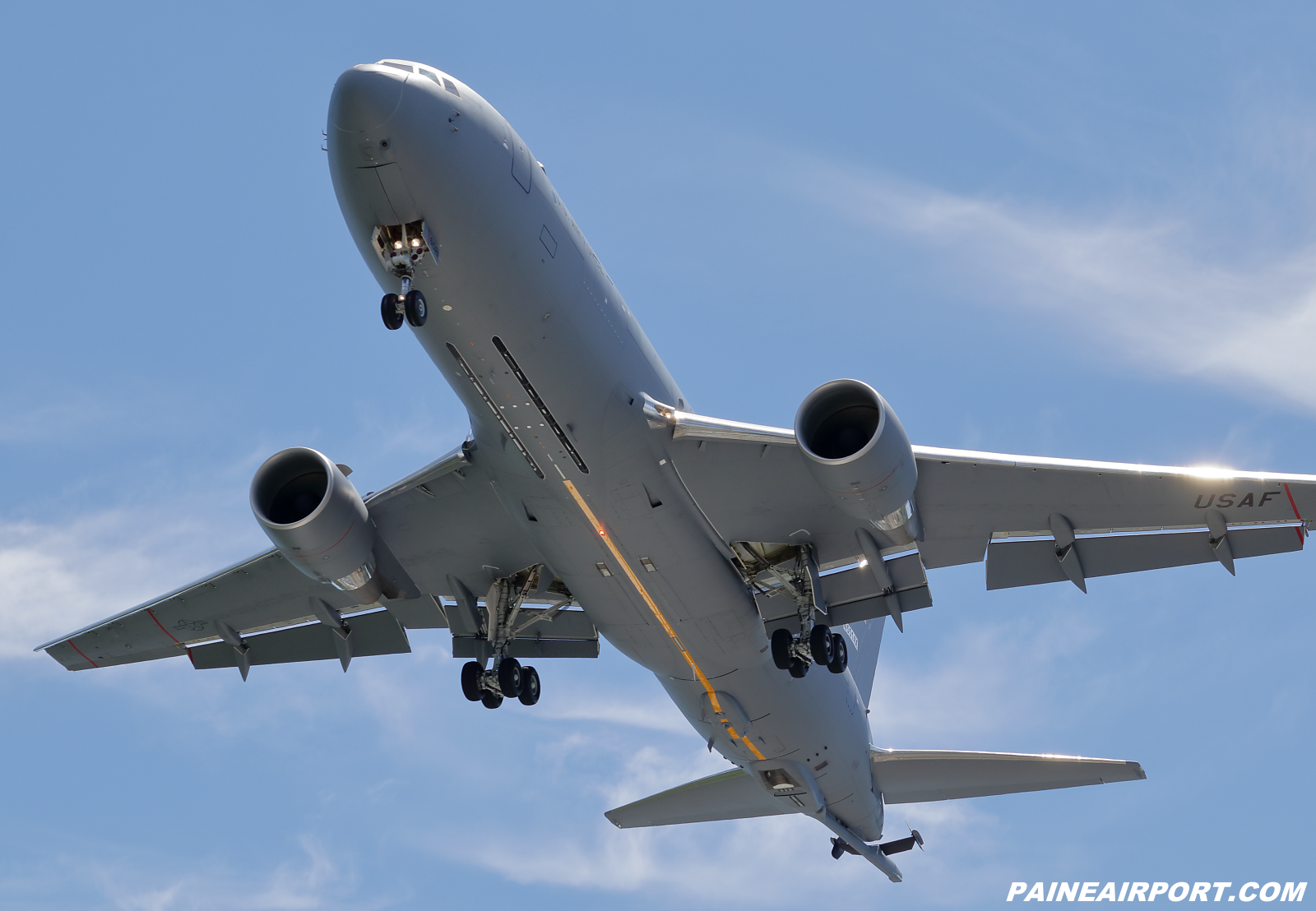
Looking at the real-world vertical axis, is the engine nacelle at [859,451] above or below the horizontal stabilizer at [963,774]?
above

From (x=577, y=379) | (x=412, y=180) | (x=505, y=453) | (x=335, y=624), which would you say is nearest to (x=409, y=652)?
(x=335, y=624)

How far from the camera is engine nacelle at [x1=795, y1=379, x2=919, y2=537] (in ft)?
51.3

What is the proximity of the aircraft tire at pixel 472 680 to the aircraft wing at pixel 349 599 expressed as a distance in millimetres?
1242

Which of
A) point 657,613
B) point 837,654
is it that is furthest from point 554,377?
point 837,654

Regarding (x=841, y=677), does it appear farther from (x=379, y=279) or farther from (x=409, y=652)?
(x=379, y=279)

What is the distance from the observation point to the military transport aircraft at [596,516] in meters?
14.8

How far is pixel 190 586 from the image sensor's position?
2152 cm

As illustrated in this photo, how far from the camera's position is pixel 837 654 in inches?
767

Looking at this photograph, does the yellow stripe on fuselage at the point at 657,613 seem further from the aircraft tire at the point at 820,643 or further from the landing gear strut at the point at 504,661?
the landing gear strut at the point at 504,661

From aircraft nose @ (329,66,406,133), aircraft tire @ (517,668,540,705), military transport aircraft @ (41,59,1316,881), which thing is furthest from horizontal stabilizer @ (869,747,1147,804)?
aircraft nose @ (329,66,406,133)

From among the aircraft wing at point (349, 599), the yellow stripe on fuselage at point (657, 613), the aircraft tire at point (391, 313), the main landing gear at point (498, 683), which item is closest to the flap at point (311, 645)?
the aircraft wing at point (349, 599)

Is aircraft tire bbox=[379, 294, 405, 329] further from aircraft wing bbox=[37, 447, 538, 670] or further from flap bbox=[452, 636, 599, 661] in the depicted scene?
flap bbox=[452, 636, 599, 661]

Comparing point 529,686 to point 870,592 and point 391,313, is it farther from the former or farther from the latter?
point 391,313

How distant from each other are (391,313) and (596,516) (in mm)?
4135
